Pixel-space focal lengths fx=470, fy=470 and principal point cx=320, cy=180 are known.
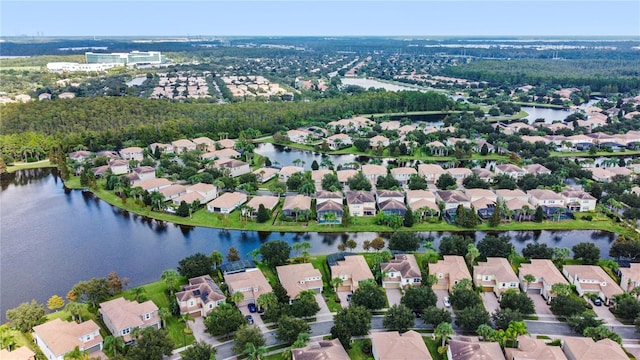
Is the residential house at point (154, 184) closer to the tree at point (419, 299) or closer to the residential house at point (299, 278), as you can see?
the residential house at point (299, 278)

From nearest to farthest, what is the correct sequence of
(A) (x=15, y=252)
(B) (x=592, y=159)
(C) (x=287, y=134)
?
1. (A) (x=15, y=252)
2. (B) (x=592, y=159)
3. (C) (x=287, y=134)

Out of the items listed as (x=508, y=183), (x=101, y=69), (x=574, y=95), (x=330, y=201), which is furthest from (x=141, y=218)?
(x=101, y=69)

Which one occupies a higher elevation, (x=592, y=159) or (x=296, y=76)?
(x=296, y=76)

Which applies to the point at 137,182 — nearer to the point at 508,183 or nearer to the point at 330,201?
the point at 330,201

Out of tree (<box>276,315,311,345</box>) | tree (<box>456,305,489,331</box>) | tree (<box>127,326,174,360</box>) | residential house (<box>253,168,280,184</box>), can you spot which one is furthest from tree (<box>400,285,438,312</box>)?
residential house (<box>253,168,280,184</box>)

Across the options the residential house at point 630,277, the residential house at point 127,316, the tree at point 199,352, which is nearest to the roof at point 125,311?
the residential house at point 127,316

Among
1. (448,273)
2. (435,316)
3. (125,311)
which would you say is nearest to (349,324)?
(435,316)

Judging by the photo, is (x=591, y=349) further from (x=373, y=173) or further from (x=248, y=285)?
(x=373, y=173)
